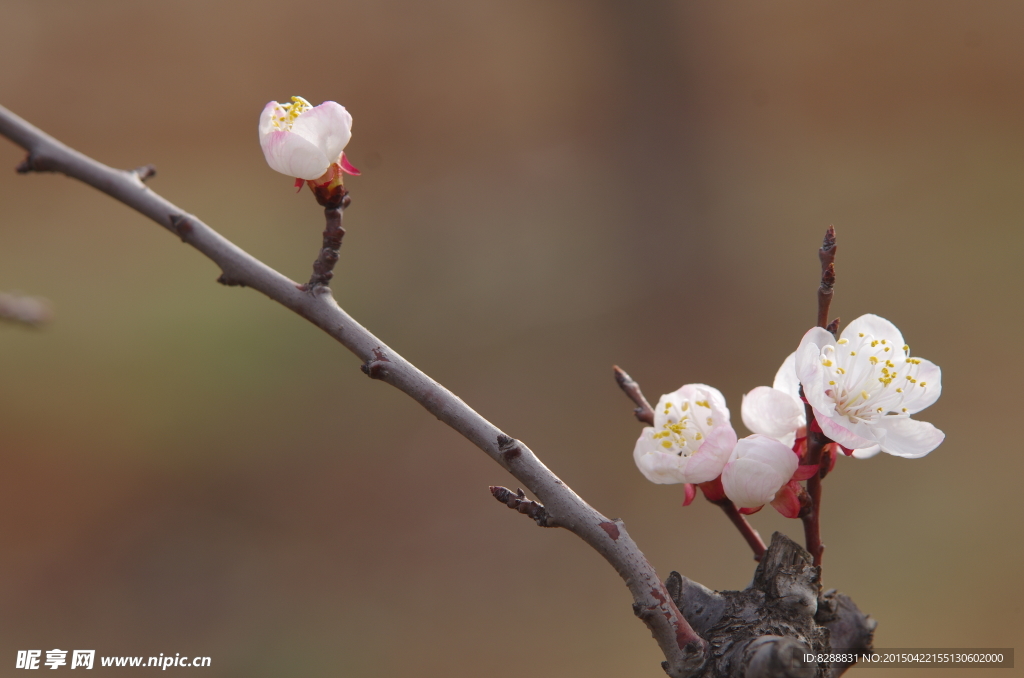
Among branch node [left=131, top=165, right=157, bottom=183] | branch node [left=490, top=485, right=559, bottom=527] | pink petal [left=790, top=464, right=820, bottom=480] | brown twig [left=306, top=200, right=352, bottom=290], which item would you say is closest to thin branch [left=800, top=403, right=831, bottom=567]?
pink petal [left=790, top=464, right=820, bottom=480]

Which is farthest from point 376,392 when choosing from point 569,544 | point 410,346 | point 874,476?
point 874,476

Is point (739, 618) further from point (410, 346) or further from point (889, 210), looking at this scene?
point (889, 210)

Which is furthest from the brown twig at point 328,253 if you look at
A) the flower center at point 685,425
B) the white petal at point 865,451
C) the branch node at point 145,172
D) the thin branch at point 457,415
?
the white petal at point 865,451

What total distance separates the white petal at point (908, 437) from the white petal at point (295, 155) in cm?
40

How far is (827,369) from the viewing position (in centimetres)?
44

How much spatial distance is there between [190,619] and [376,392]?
0.77 m

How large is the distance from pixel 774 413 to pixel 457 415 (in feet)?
0.67

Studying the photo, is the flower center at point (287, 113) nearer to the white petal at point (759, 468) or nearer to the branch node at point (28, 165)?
the branch node at point (28, 165)

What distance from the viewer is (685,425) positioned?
0.50m

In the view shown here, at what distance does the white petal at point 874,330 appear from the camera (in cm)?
48

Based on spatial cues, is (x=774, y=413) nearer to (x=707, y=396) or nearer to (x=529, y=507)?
(x=707, y=396)

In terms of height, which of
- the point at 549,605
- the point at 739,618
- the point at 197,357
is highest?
the point at 197,357

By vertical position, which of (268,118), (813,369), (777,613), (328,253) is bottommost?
(777,613)

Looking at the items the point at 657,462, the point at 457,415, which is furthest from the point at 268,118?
the point at 657,462
